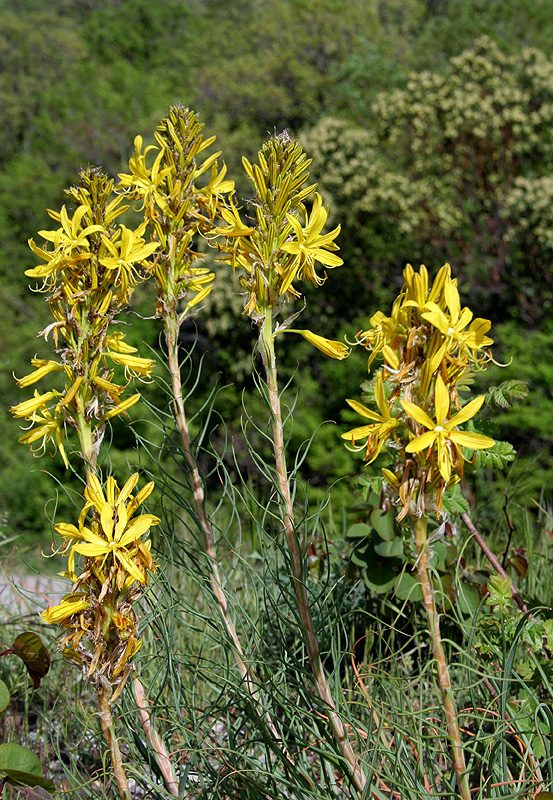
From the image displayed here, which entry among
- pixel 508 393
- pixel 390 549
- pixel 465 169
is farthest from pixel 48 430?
pixel 465 169

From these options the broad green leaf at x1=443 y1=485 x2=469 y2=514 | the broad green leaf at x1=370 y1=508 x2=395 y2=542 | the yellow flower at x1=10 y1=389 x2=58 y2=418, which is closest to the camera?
the yellow flower at x1=10 y1=389 x2=58 y2=418

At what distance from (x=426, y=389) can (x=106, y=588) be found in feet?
2.16

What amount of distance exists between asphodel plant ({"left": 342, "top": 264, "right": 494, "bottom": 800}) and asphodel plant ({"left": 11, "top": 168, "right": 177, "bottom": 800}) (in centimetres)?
46

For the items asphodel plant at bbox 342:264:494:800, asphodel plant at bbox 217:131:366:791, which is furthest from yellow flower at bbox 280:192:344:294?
asphodel plant at bbox 342:264:494:800

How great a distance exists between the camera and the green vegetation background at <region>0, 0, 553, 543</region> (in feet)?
26.8

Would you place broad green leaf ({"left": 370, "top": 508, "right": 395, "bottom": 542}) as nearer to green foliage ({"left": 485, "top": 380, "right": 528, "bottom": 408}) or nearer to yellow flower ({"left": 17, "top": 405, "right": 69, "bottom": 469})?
green foliage ({"left": 485, "top": 380, "right": 528, "bottom": 408})

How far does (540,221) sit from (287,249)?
7582mm

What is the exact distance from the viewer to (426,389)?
1.05 metres

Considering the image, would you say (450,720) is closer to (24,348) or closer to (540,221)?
(540,221)

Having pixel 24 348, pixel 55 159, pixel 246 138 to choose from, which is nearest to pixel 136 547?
pixel 24 348

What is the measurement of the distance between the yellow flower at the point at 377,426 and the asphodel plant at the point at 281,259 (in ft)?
0.59

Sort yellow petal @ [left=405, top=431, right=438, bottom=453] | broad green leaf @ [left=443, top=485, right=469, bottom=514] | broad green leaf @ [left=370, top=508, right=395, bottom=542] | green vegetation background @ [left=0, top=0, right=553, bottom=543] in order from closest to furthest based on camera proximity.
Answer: yellow petal @ [left=405, top=431, right=438, bottom=453] → broad green leaf @ [left=443, top=485, right=469, bottom=514] → broad green leaf @ [left=370, top=508, right=395, bottom=542] → green vegetation background @ [left=0, top=0, right=553, bottom=543]

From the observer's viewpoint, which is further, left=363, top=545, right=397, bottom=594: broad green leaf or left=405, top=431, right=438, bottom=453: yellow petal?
left=363, top=545, right=397, bottom=594: broad green leaf

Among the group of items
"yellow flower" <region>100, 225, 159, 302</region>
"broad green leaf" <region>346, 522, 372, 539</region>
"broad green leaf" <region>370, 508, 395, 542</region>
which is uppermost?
"yellow flower" <region>100, 225, 159, 302</region>
